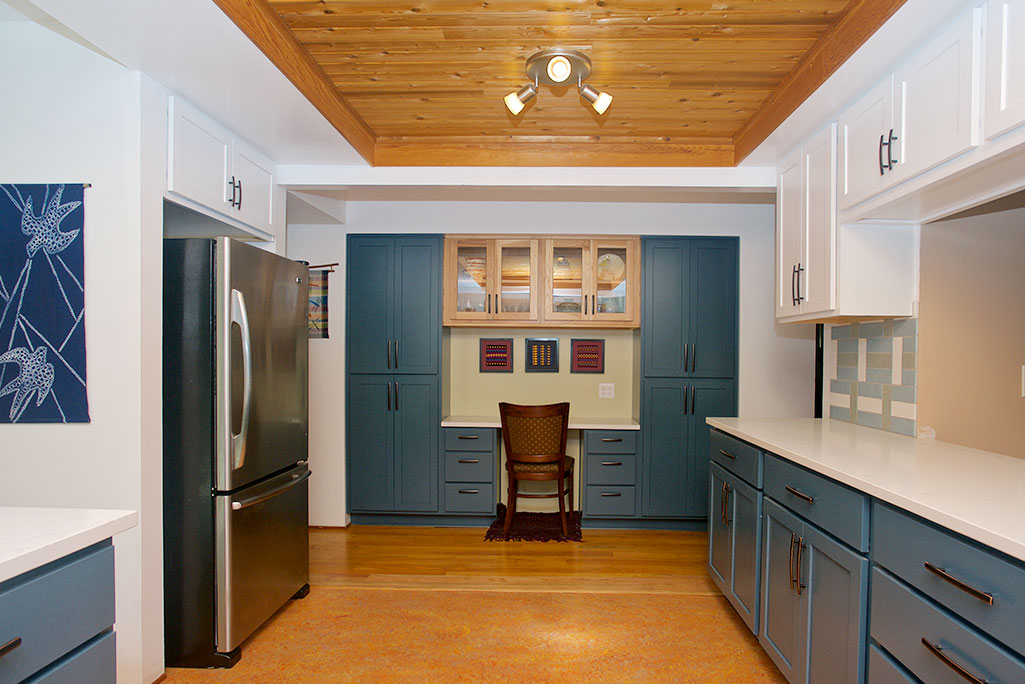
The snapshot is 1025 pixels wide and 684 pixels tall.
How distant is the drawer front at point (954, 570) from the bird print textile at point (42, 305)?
2516mm

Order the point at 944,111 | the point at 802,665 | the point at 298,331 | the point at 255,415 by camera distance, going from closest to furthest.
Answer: the point at 944,111 < the point at 802,665 < the point at 255,415 < the point at 298,331

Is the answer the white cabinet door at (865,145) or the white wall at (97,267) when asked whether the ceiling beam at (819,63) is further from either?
the white wall at (97,267)

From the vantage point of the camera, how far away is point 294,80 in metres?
2.13

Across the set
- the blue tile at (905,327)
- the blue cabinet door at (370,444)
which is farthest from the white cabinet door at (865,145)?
the blue cabinet door at (370,444)

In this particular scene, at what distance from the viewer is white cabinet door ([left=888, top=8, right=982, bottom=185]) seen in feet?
5.14

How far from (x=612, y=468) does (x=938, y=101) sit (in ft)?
9.27

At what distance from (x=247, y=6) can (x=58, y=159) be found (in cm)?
91

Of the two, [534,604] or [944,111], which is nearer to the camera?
[944,111]

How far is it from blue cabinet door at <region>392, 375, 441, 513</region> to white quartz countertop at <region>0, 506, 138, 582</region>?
2707 mm

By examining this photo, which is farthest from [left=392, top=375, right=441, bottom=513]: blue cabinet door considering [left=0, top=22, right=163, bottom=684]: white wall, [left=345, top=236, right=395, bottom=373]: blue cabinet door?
[left=0, top=22, right=163, bottom=684]: white wall

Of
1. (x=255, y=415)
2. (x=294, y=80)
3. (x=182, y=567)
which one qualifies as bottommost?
(x=182, y=567)

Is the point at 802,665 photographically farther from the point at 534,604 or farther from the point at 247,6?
the point at 247,6

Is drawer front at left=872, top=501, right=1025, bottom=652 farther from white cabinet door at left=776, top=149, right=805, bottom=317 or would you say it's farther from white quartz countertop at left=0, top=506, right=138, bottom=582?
white quartz countertop at left=0, top=506, right=138, bottom=582

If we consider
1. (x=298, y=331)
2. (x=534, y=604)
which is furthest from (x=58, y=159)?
(x=534, y=604)
